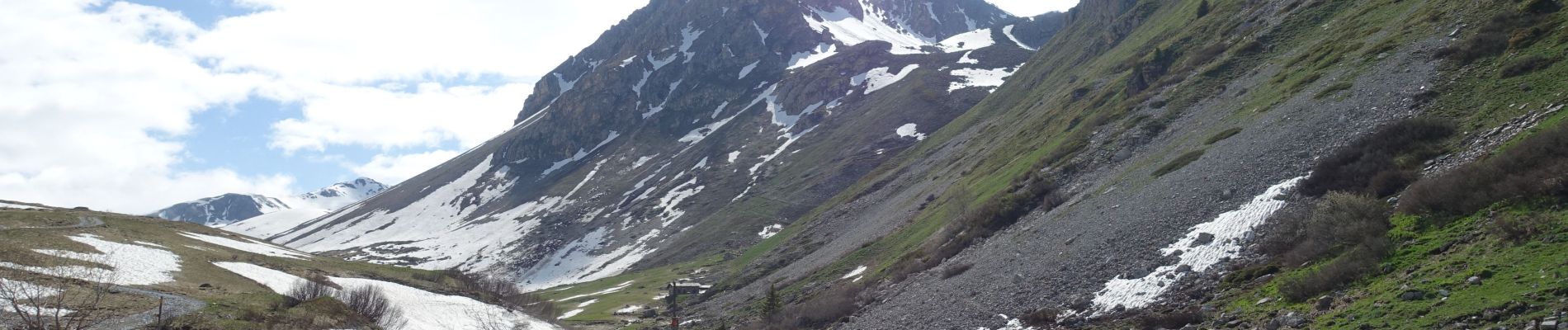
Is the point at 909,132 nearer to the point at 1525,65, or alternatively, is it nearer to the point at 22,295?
the point at 1525,65

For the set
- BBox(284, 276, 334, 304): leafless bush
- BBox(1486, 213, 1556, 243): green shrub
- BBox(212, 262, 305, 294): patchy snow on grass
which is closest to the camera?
BBox(1486, 213, 1556, 243): green shrub

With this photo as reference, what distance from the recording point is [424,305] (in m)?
51.7

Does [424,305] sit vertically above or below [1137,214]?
below

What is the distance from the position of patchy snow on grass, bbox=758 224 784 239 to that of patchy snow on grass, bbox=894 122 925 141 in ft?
127

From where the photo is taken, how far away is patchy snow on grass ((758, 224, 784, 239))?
122 m

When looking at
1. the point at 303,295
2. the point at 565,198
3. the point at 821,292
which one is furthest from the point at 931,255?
the point at 565,198

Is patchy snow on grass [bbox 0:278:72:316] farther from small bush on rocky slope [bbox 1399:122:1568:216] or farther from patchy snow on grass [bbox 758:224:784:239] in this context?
patchy snow on grass [bbox 758:224:784:239]

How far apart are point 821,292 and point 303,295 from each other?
110 feet

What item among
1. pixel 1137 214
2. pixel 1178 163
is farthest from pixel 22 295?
pixel 1178 163

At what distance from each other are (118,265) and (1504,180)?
57.9 metres

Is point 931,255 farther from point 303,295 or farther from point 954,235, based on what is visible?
point 303,295

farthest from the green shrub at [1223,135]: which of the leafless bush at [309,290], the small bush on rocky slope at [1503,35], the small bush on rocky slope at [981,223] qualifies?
the leafless bush at [309,290]

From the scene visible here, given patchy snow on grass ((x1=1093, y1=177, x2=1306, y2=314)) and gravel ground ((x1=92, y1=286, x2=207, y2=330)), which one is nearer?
patchy snow on grass ((x1=1093, y1=177, x2=1306, y2=314))

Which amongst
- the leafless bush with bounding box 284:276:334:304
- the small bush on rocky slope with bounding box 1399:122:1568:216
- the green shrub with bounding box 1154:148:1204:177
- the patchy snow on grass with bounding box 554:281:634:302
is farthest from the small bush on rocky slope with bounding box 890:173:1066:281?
the patchy snow on grass with bounding box 554:281:634:302
